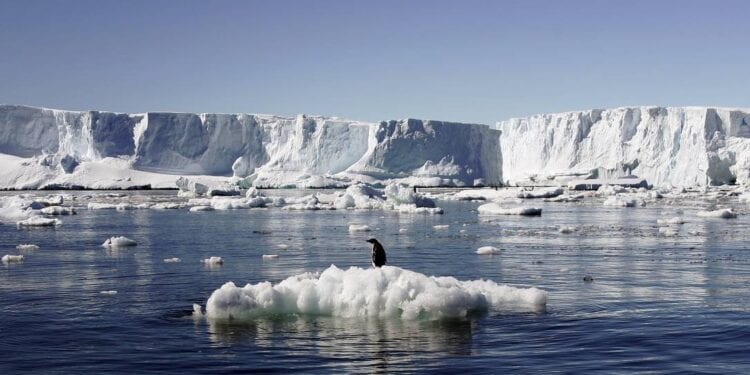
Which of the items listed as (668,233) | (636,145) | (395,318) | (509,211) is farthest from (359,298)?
(636,145)

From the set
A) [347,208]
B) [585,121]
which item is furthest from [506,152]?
[347,208]

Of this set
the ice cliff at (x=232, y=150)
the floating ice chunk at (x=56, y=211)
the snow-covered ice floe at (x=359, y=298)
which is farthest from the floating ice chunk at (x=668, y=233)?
the ice cliff at (x=232, y=150)

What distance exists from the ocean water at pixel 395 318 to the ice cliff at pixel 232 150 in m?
72.3

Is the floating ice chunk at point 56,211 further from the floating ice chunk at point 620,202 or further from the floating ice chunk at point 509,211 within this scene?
the floating ice chunk at point 620,202

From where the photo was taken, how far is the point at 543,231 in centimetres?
2895

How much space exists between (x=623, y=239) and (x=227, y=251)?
37.9ft

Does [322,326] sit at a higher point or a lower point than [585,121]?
lower

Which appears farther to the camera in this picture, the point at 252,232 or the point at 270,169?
the point at 270,169

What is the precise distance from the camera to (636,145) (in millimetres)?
95562

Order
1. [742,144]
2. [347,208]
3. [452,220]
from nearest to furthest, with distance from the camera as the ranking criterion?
1. [452,220]
2. [347,208]
3. [742,144]

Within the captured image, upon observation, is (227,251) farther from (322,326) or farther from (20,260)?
(322,326)

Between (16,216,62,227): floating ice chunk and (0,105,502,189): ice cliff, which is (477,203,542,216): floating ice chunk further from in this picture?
(0,105,502,189): ice cliff

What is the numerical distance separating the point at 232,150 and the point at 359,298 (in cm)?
10497

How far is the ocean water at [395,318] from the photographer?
8953mm
